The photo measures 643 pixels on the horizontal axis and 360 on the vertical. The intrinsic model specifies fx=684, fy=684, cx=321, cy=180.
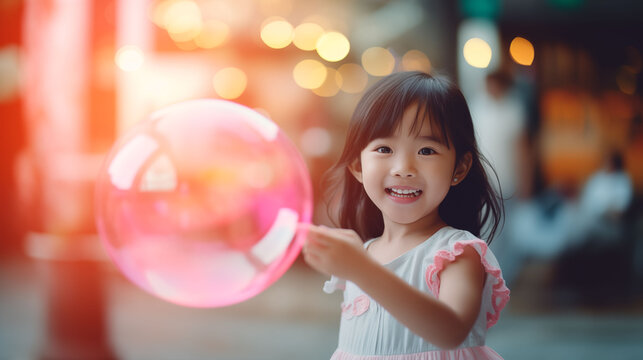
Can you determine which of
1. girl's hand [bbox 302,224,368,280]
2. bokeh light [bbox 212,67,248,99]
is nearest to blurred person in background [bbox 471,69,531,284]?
girl's hand [bbox 302,224,368,280]

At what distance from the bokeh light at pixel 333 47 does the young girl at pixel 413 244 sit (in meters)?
5.96

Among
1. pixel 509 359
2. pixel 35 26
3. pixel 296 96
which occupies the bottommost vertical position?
pixel 509 359

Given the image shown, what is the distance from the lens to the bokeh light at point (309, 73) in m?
7.71

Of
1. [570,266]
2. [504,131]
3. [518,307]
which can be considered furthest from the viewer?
[570,266]

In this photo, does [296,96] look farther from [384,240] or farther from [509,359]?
[384,240]

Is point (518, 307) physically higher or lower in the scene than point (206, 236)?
lower

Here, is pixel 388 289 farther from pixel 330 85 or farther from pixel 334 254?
pixel 330 85

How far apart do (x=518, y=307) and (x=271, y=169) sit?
12.9 ft

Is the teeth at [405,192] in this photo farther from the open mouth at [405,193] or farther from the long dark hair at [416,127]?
the long dark hair at [416,127]

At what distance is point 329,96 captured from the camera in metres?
7.59

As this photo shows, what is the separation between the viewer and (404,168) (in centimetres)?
139

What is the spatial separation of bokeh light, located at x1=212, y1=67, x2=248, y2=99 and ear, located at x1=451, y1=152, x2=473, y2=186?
6065 millimetres

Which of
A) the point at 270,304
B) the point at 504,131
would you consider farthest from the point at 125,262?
the point at 270,304

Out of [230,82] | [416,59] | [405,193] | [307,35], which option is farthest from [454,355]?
[230,82]
